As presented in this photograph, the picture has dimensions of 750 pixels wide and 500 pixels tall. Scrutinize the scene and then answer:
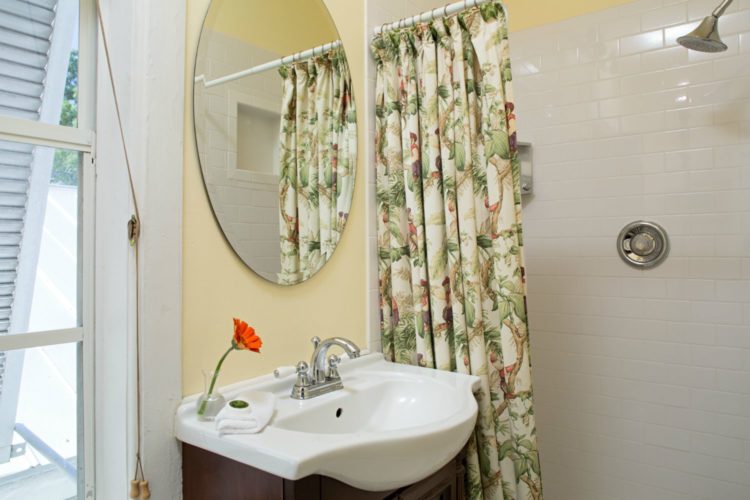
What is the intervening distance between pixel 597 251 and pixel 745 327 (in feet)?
1.96

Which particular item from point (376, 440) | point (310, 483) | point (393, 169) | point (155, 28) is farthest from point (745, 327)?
point (155, 28)

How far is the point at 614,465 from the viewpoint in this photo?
2.17 meters

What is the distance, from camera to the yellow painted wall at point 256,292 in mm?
1156

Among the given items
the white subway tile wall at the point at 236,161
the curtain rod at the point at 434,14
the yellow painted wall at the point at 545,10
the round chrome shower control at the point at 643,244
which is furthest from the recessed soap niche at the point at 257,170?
the round chrome shower control at the point at 643,244

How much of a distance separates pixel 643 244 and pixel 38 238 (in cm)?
208

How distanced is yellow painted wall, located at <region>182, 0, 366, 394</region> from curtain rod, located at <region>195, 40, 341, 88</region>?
2.1 inches

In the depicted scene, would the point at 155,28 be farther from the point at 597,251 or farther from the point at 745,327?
the point at 745,327

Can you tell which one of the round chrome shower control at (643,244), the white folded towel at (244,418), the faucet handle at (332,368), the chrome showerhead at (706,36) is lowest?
the white folded towel at (244,418)

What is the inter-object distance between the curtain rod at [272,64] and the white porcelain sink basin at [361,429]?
74 cm

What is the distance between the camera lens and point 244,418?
1.02m

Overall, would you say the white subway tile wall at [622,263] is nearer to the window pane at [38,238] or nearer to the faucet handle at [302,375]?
the faucet handle at [302,375]

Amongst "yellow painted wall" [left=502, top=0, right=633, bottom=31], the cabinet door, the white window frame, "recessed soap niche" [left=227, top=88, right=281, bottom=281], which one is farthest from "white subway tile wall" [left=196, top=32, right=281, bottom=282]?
"yellow painted wall" [left=502, top=0, right=633, bottom=31]

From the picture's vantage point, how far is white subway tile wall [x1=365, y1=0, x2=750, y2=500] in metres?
1.93

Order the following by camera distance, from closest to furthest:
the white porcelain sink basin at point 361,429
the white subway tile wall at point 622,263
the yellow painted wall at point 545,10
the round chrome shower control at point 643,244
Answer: the white porcelain sink basin at point 361,429 → the white subway tile wall at point 622,263 → the round chrome shower control at point 643,244 → the yellow painted wall at point 545,10
